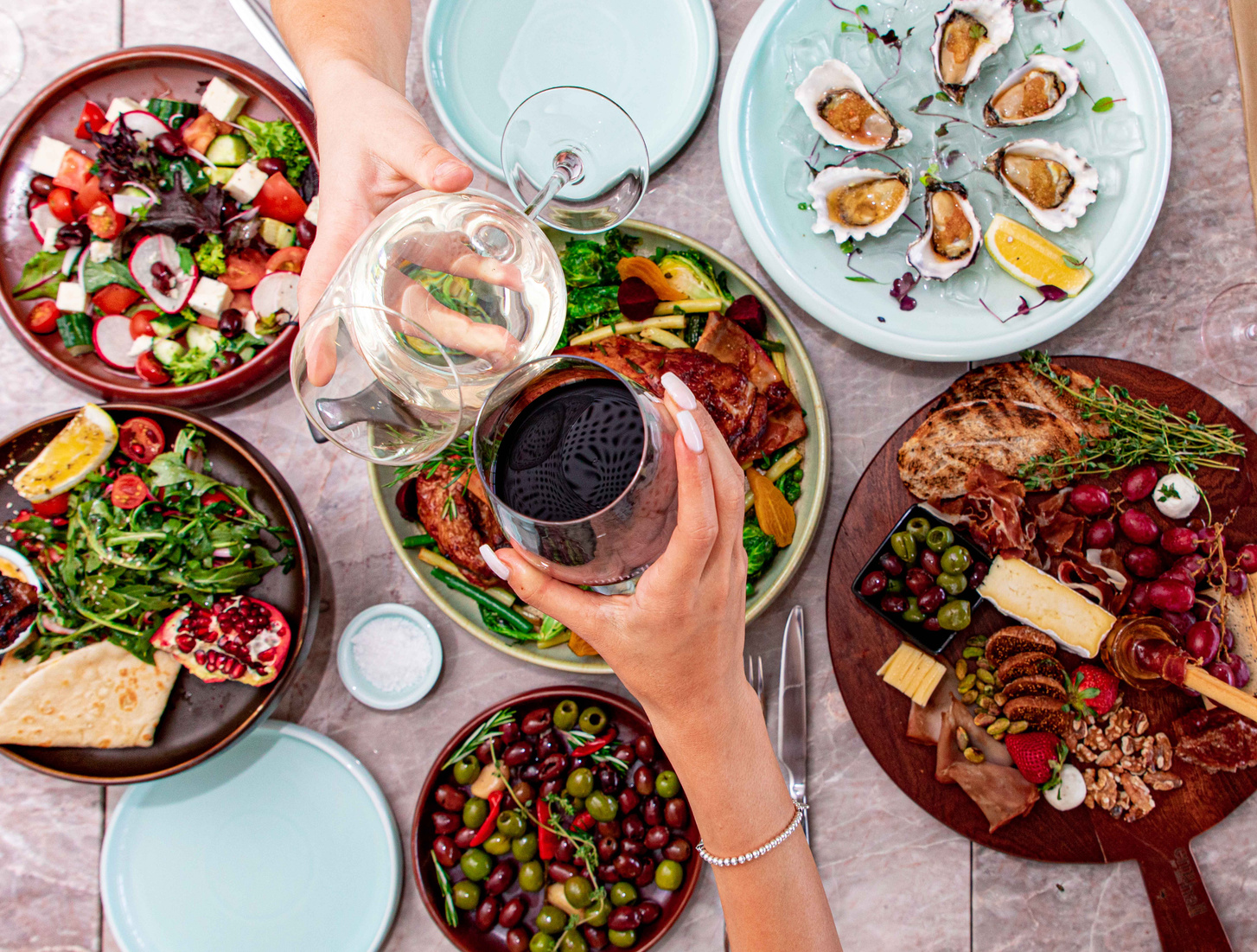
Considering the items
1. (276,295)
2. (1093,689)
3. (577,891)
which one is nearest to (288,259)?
(276,295)

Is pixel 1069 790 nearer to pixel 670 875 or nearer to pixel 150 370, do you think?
pixel 670 875

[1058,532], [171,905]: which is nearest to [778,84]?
[1058,532]

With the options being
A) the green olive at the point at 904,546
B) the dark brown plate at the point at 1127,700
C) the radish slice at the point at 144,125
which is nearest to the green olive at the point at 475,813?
the dark brown plate at the point at 1127,700

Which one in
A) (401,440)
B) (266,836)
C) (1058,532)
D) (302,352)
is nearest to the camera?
(302,352)

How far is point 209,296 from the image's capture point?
2.07 m

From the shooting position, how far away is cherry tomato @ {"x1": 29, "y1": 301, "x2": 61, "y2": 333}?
6.82ft

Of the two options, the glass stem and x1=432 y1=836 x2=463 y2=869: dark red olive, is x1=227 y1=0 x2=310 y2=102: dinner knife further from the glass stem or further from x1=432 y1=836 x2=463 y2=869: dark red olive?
x1=432 y1=836 x2=463 y2=869: dark red olive

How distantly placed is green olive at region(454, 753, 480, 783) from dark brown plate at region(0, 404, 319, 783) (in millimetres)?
474

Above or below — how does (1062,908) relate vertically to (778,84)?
below

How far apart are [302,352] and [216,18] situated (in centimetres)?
167

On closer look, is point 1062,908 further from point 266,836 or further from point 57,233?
point 57,233

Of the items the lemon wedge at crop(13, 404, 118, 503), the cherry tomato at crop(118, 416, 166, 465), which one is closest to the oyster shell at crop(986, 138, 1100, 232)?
the cherry tomato at crop(118, 416, 166, 465)

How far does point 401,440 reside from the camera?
4.40ft

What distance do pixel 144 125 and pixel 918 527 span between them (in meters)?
2.22
